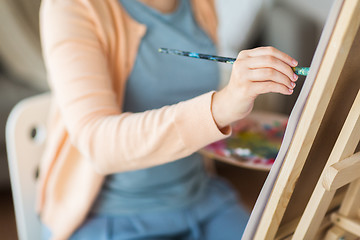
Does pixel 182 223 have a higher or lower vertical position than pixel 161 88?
lower

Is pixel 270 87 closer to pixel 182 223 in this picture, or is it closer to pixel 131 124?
pixel 131 124

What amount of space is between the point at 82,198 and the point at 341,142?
0.46 m

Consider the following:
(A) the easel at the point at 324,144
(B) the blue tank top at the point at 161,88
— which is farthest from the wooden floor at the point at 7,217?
(A) the easel at the point at 324,144

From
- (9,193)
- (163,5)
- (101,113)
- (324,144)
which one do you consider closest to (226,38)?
(163,5)

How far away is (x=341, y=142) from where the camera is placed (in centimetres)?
42

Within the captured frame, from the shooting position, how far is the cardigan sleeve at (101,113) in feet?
1.62

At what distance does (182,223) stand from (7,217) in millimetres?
986

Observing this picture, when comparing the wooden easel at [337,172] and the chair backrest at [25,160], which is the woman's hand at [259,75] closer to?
the wooden easel at [337,172]

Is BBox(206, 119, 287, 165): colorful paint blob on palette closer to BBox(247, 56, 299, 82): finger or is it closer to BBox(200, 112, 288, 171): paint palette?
BBox(200, 112, 288, 171): paint palette

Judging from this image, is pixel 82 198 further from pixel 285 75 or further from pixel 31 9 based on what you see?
pixel 31 9

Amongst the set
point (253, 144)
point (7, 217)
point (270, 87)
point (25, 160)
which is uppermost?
point (270, 87)

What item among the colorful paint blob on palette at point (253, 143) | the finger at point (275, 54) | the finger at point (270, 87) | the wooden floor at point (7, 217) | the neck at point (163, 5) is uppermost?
the neck at point (163, 5)

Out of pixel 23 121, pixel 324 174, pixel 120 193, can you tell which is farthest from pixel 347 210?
pixel 23 121

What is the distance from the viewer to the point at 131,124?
0.53 meters
